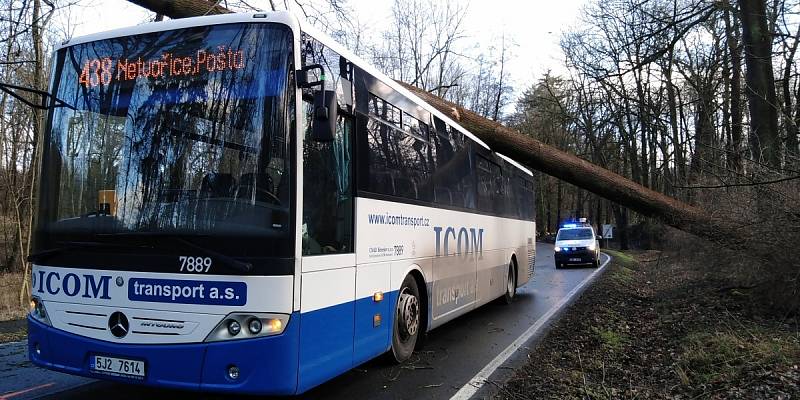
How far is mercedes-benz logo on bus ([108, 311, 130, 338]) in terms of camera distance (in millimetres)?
4375

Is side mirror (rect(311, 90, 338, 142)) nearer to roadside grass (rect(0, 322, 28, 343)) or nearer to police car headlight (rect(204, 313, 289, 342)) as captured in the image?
police car headlight (rect(204, 313, 289, 342))

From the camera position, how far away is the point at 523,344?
8102 mm

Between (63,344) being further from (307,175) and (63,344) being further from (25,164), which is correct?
(25,164)

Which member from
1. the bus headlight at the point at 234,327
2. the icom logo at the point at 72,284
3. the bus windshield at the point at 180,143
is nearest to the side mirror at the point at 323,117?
the bus windshield at the point at 180,143

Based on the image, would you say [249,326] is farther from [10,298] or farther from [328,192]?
[10,298]

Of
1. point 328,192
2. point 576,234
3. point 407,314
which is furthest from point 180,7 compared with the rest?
point 576,234

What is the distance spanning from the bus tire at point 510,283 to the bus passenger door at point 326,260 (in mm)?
7635

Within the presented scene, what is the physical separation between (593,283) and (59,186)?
14933 mm

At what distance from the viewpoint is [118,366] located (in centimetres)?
432

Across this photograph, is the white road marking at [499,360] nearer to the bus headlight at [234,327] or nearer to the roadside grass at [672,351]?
the roadside grass at [672,351]

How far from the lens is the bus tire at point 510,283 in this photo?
1236 centimetres

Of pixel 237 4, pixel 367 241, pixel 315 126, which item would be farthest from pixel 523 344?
pixel 237 4

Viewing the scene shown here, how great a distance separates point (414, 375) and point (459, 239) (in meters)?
2.83

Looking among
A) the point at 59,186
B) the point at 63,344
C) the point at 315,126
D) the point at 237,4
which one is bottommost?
the point at 63,344
